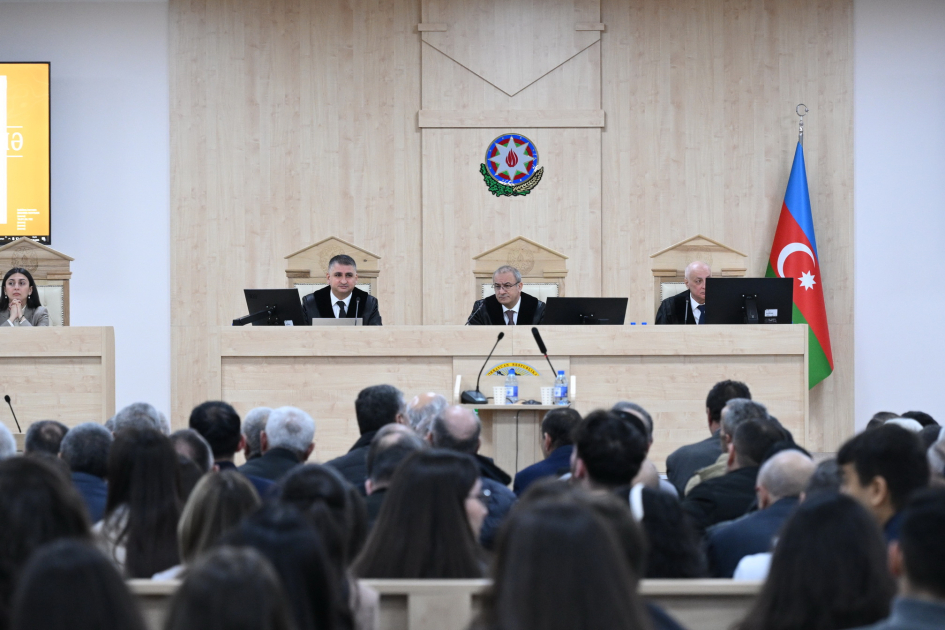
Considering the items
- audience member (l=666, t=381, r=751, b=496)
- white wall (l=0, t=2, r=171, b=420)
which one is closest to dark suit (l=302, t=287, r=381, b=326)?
white wall (l=0, t=2, r=171, b=420)

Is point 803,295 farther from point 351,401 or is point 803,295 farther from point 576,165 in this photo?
point 351,401

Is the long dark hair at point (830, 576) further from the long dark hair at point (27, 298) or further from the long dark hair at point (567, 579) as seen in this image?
the long dark hair at point (27, 298)

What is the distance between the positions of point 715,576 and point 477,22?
7.06 m

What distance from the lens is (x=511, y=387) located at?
568 centimetres

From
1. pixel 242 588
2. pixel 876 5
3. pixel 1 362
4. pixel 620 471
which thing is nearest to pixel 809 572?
pixel 242 588

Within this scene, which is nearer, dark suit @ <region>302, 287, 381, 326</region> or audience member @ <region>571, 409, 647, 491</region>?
audience member @ <region>571, 409, 647, 491</region>

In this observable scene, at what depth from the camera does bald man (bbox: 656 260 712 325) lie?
24.7ft

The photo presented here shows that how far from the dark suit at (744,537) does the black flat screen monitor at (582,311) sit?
324 centimetres

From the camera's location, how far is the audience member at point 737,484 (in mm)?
3314

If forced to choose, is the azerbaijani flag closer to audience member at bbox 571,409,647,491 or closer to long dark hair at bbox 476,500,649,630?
audience member at bbox 571,409,647,491

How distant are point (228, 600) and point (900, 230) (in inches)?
347

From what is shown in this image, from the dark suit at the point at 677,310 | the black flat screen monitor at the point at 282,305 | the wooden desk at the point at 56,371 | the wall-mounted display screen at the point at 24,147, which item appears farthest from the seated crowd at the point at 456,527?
the wall-mounted display screen at the point at 24,147

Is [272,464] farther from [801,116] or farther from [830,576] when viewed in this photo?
[801,116]

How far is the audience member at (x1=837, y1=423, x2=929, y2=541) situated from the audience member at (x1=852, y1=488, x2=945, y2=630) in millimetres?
957
